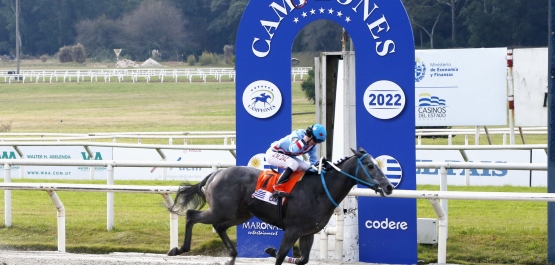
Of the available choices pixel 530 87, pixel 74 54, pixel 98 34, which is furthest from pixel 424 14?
pixel 530 87

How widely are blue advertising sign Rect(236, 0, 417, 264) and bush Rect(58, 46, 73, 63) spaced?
50773 mm

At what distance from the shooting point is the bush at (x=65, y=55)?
2216 inches

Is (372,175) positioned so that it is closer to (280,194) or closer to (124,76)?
(280,194)

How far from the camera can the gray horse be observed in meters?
6.21

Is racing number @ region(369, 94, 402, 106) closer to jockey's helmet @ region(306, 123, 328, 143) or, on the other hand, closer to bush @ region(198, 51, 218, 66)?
jockey's helmet @ region(306, 123, 328, 143)

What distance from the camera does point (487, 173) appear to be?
1153cm

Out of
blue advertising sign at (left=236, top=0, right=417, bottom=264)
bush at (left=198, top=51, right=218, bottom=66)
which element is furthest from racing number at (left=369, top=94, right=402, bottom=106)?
bush at (left=198, top=51, right=218, bottom=66)

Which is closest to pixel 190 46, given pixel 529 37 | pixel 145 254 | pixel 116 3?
pixel 116 3

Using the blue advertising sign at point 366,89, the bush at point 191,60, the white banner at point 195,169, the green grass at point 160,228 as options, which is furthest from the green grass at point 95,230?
the bush at point 191,60

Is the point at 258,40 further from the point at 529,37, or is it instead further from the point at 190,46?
the point at 190,46

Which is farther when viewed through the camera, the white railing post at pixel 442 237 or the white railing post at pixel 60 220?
the white railing post at pixel 60 220

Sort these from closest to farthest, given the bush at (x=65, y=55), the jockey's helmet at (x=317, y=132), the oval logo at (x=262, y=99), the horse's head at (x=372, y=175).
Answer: the horse's head at (x=372, y=175) < the jockey's helmet at (x=317, y=132) < the oval logo at (x=262, y=99) < the bush at (x=65, y=55)

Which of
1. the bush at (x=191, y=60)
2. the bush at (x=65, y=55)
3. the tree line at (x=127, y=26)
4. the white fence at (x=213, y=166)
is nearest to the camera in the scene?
the white fence at (x=213, y=166)

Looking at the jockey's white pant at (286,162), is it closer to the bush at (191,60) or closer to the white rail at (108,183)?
the white rail at (108,183)
